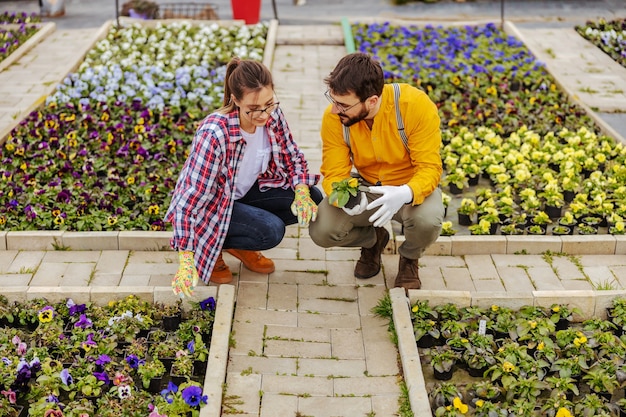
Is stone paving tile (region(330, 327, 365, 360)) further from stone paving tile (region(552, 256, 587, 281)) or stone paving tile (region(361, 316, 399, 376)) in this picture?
stone paving tile (region(552, 256, 587, 281))

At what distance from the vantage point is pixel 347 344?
14.0 ft

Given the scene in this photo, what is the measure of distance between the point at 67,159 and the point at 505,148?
11.4ft

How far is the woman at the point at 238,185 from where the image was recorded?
421 centimetres

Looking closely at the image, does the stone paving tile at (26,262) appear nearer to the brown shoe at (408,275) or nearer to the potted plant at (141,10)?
the brown shoe at (408,275)

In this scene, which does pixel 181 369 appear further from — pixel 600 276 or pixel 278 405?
pixel 600 276

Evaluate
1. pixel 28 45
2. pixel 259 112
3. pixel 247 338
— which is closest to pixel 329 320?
pixel 247 338

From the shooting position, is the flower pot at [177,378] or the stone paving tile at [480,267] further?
the stone paving tile at [480,267]

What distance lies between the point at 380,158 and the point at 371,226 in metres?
0.45

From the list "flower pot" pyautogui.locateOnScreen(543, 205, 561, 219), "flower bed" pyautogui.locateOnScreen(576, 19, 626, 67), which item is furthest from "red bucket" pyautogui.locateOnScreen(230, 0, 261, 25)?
"flower pot" pyautogui.locateOnScreen(543, 205, 561, 219)

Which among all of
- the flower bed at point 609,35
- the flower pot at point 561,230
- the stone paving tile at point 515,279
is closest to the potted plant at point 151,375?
the stone paving tile at point 515,279

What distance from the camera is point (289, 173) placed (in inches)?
185

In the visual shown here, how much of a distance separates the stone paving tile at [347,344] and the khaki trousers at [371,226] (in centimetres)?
52

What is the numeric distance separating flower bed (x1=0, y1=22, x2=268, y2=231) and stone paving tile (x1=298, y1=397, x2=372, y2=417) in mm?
1909

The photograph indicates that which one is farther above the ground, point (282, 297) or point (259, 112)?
point (259, 112)
